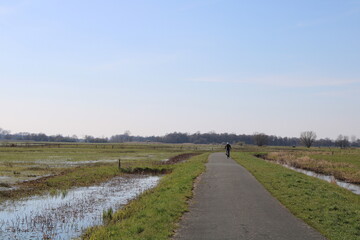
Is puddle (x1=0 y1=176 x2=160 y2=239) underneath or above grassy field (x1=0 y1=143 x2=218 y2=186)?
underneath

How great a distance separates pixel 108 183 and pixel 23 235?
13569 mm

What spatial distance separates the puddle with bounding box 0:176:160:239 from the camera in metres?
11.4

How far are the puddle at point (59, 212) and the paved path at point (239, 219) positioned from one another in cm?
353

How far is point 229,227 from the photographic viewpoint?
33.2 ft

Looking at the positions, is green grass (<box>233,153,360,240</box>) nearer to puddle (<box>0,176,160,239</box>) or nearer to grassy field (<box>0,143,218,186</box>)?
puddle (<box>0,176,160,239</box>)

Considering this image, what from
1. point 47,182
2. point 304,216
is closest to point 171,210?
point 304,216

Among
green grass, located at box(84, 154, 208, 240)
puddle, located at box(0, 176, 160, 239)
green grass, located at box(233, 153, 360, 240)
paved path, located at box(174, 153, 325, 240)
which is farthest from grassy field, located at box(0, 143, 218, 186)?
green grass, located at box(233, 153, 360, 240)

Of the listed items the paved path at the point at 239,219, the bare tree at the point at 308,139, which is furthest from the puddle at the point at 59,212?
the bare tree at the point at 308,139

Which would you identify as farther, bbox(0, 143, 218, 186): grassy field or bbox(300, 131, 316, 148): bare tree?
bbox(300, 131, 316, 148): bare tree

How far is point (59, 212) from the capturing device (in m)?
14.4

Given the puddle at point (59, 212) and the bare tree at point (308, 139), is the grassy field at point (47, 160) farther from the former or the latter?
the bare tree at point (308, 139)

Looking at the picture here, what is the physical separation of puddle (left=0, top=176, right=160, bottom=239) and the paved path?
Answer: 3.53m

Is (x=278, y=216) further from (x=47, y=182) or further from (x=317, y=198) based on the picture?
(x=47, y=182)

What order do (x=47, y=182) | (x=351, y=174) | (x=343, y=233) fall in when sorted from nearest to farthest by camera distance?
(x=343, y=233) → (x=47, y=182) → (x=351, y=174)
